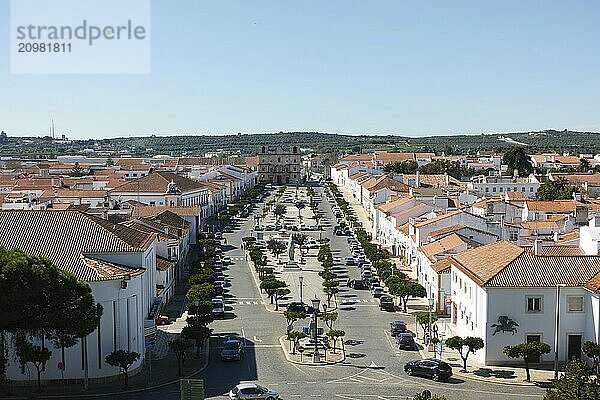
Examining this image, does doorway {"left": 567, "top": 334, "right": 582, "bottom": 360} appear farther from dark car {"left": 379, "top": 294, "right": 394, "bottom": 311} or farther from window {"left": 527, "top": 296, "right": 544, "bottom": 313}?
dark car {"left": 379, "top": 294, "right": 394, "bottom": 311}

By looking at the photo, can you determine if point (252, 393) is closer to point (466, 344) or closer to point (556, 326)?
point (466, 344)

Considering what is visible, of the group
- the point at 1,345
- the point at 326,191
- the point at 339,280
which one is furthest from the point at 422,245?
the point at 326,191

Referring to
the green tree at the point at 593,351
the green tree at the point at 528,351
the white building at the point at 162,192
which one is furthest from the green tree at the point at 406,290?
the white building at the point at 162,192

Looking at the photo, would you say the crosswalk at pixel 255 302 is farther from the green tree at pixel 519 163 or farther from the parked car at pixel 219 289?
the green tree at pixel 519 163

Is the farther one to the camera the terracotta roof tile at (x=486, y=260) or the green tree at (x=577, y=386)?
the terracotta roof tile at (x=486, y=260)

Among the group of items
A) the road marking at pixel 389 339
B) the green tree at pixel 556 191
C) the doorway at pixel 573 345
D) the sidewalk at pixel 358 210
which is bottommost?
the road marking at pixel 389 339

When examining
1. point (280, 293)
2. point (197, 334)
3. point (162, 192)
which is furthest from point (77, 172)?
point (197, 334)

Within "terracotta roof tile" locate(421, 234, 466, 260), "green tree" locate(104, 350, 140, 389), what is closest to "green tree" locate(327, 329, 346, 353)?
"green tree" locate(104, 350, 140, 389)
